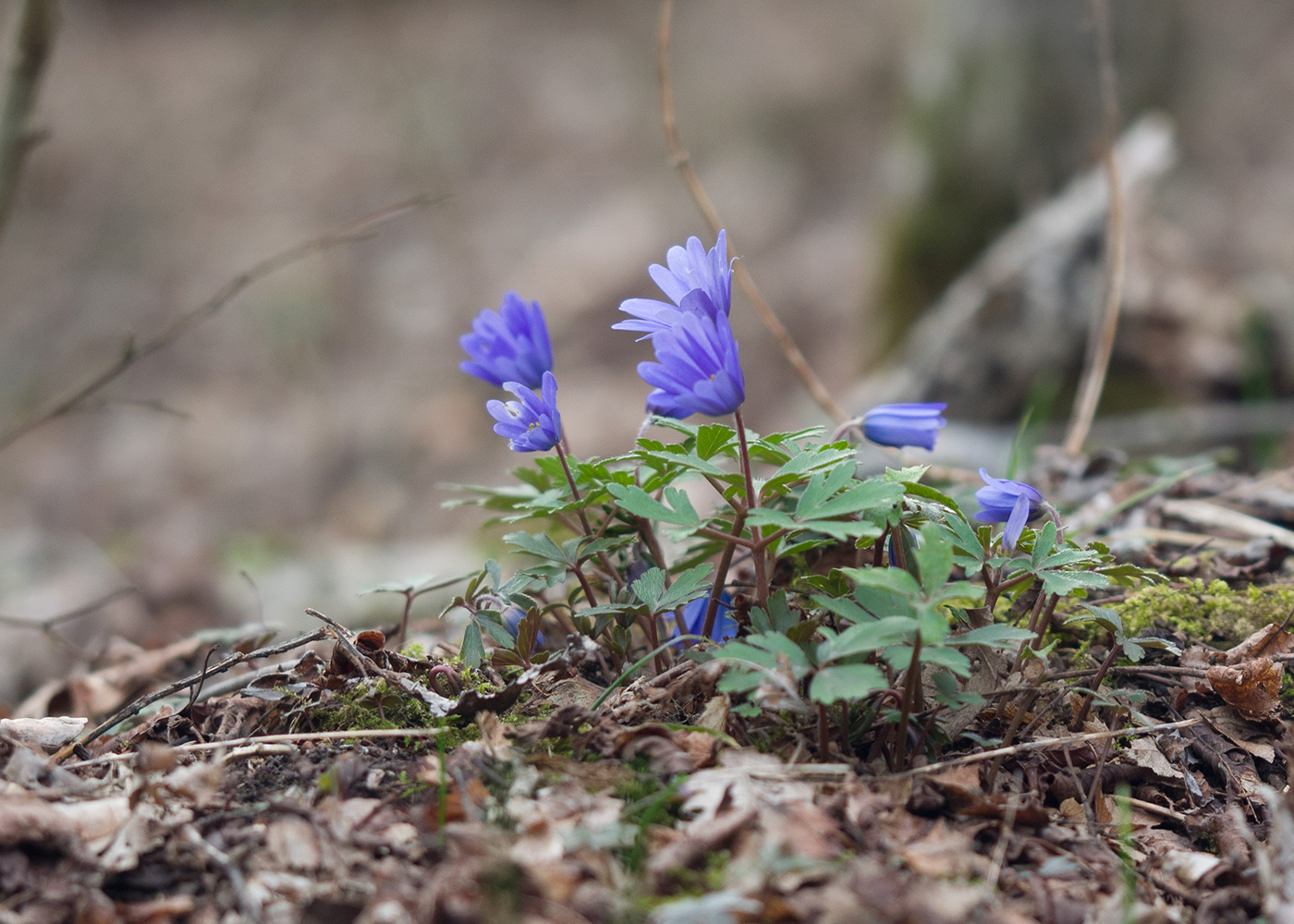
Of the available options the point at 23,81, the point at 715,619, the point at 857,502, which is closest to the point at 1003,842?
the point at 857,502

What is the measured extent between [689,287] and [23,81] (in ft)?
7.98

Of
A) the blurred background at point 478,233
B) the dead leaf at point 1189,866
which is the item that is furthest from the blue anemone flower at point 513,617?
the blurred background at point 478,233

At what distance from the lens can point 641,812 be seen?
107 cm

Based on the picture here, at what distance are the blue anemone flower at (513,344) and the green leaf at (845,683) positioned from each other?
2.47 feet

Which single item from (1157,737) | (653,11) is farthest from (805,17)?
(1157,737)

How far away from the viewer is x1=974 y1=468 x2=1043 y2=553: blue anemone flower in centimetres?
125

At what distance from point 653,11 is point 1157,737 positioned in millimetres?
12349

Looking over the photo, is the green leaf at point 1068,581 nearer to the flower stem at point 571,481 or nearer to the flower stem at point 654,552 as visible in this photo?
the flower stem at point 654,552

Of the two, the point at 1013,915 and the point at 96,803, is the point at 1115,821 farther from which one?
the point at 96,803

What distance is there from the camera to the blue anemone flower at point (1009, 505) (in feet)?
4.09

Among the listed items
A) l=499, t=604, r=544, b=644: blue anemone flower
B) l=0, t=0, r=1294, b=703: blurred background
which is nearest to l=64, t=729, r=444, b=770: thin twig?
l=499, t=604, r=544, b=644: blue anemone flower

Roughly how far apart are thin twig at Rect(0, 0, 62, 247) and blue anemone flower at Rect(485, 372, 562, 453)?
2.11 metres

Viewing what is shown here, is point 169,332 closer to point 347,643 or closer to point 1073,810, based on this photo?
point 347,643

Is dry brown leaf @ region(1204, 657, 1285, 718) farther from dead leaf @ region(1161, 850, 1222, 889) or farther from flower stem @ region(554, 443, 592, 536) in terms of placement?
flower stem @ region(554, 443, 592, 536)
